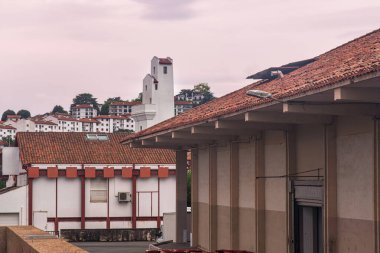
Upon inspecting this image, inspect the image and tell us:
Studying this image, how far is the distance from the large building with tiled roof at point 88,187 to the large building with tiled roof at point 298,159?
2023cm

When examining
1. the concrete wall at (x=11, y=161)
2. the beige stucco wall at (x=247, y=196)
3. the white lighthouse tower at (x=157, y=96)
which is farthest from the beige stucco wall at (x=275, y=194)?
the white lighthouse tower at (x=157, y=96)

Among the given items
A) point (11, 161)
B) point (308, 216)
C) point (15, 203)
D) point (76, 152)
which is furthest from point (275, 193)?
point (11, 161)

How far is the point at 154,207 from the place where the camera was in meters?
52.5

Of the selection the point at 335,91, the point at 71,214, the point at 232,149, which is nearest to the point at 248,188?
the point at 232,149

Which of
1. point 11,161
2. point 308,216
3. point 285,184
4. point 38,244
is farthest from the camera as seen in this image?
point 11,161

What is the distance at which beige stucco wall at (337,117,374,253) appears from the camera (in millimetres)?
17312

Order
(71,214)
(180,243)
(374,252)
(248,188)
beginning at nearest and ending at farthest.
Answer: (374,252)
(248,188)
(180,243)
(71,214)

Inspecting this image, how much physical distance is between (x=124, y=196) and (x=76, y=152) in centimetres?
407

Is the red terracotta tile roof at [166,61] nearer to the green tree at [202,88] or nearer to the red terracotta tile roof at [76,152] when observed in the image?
the red terracotta tile roof at [76,152]

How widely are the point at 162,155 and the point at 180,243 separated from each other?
18071 millimetres

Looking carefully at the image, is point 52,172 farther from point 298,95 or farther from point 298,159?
point 298,95

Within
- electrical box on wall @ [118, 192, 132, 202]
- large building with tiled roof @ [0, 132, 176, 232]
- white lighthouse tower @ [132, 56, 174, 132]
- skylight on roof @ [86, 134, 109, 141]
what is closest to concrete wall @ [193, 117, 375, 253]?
electrical box on wall @ [118, 192, 132, 202]

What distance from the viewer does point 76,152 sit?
52906 mm

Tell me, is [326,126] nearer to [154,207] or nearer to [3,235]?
[3,235]
